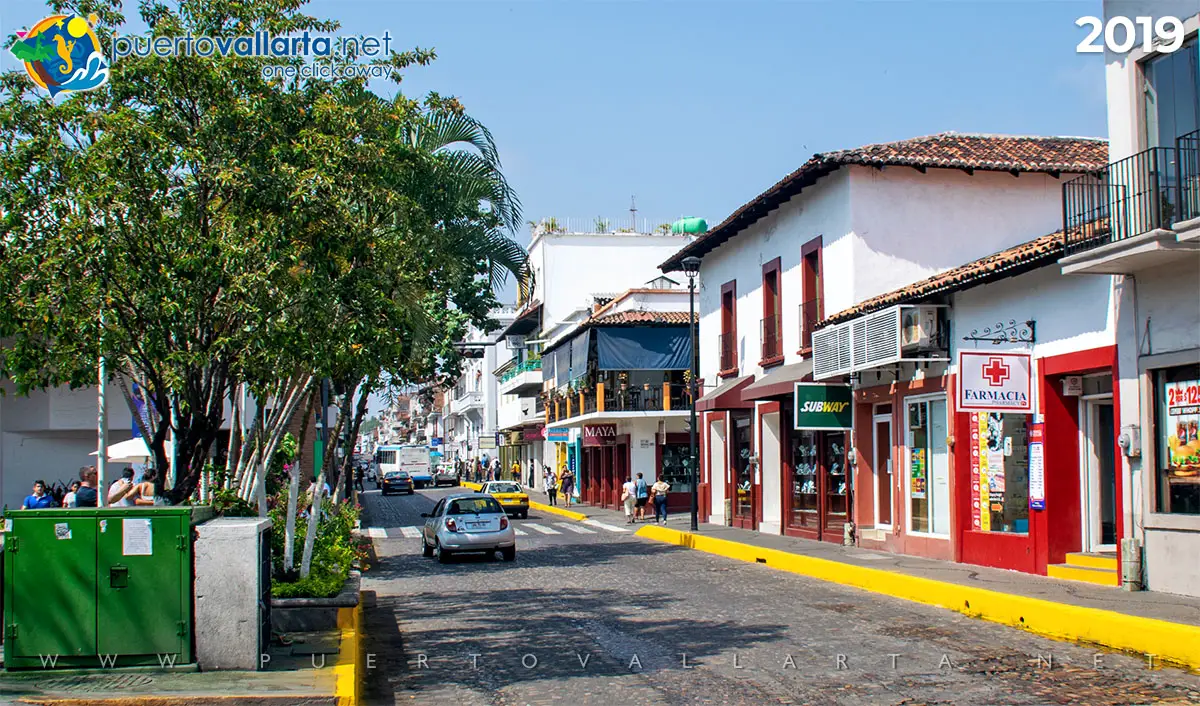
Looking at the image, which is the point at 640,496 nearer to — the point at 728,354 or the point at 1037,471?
the point at 728,354

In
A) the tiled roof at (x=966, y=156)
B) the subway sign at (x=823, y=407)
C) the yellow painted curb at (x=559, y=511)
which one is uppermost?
the tiled roof at (x=966, y=156)

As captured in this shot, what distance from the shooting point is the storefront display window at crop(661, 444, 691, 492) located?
4353 cm

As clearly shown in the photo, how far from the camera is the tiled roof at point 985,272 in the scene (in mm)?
16344

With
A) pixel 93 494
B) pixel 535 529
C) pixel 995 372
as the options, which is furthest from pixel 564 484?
pixel 93 494

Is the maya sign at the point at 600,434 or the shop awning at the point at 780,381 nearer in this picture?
the shop awning at the point at 780,381

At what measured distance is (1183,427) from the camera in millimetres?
14047

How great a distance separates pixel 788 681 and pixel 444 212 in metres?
15.0

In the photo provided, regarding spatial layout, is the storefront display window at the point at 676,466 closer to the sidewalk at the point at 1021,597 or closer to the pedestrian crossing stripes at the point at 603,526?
the pedestrian crossing stripes at the point at 603,526

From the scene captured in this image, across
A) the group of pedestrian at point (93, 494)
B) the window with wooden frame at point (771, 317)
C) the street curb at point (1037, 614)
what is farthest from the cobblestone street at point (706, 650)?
the window with wooden frame at point (771, 317)

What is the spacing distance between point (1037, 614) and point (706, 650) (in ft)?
13.4

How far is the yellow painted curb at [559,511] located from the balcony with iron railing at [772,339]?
1424cm

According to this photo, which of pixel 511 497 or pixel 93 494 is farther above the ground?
pixel 93 494

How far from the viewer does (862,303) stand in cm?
2234

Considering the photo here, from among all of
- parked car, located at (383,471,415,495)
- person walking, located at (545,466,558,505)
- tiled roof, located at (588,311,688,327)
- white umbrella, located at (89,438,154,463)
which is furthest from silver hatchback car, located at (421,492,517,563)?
parked car, located at (383,471,415,495)
